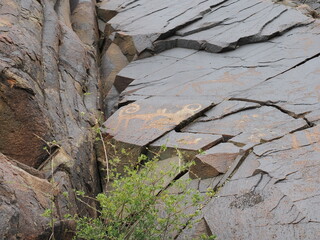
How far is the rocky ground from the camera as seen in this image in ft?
13.6

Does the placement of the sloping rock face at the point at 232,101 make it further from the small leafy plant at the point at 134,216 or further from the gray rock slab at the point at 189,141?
the small leafy plant at the point at 134,216

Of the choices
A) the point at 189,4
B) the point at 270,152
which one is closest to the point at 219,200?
the point at 270,152

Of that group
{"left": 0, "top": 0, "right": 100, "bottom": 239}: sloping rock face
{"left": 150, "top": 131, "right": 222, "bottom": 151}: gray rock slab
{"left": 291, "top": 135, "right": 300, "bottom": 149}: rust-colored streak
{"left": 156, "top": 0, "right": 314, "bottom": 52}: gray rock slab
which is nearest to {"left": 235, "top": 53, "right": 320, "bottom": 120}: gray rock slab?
{"left": 291, "top": 135, "right": 300, "bottom": 149}: rust-colored streak

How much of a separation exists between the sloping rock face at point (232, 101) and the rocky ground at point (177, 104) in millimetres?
14

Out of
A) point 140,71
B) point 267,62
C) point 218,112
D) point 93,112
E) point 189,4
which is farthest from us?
point 189,4

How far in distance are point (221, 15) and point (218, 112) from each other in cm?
307

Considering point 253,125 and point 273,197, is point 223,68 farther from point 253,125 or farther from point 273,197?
point 273,197

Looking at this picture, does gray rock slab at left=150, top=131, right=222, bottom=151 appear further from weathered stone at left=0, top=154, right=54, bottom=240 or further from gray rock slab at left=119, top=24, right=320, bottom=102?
weathered stone at left=0, top=154, right=54, bottom=240

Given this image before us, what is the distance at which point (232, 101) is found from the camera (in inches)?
239

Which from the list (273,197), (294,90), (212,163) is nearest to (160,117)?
(212,163)

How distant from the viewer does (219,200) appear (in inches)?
172

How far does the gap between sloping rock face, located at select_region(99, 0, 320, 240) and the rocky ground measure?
1 centimetres

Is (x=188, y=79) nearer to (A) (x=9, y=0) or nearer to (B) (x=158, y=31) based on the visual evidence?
(B) (x=158, y=31)

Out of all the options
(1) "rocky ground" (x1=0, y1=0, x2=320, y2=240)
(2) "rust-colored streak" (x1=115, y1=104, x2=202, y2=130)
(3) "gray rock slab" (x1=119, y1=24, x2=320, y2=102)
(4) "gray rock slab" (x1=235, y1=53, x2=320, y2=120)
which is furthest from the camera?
(3) "gray rock slab" (x1=119, y1=24, x2=320, y2=102)
